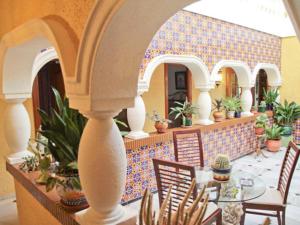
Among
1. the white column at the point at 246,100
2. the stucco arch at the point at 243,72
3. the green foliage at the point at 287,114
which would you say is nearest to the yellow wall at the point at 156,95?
the stucco arch at the point at 243,72

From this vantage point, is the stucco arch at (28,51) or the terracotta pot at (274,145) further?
the terracotta pot at (274,145)

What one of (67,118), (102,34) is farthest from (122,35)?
(67,118)

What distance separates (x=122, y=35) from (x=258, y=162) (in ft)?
17.1

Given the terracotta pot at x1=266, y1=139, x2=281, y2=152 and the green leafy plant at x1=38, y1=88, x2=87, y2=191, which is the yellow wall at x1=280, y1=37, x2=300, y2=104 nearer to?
the terracotta pot at x1=266, y1=139, x2=281, y2=152

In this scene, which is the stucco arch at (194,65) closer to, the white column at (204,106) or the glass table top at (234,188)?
the white column at (204,106)

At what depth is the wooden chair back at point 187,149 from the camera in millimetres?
3701

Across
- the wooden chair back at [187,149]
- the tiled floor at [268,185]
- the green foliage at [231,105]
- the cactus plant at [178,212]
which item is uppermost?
the green foliage at [231,105]

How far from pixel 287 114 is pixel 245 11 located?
2910mm

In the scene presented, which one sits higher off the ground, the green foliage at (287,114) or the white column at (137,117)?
the white column at (137,117)

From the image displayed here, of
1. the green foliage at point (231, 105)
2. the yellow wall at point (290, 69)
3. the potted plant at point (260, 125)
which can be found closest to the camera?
the green foliage at point (231, 105)

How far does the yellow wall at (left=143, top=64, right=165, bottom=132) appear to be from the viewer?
6333mm

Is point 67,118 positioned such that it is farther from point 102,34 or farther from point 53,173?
point 102,34

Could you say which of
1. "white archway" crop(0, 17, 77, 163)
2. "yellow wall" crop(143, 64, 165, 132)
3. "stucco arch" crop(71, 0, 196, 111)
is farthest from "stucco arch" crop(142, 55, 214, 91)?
"stucco arch" crop(71, 0, 196, 111)

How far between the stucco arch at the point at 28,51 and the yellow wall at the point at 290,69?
22.4ft
